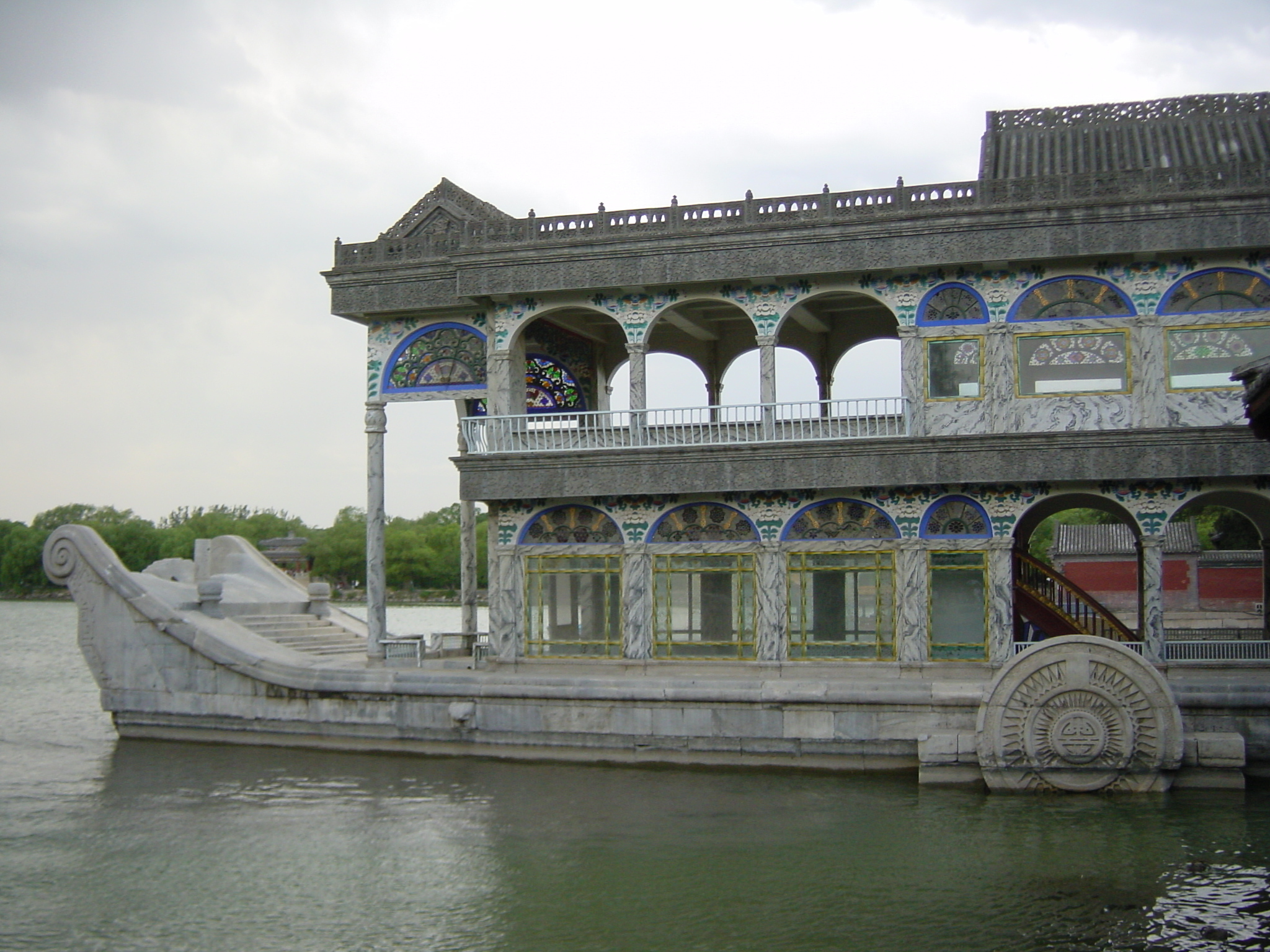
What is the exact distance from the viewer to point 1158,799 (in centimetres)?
1303

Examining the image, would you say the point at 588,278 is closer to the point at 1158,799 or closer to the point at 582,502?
the point at 582,502

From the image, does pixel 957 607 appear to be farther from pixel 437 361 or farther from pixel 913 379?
pixel 437 361

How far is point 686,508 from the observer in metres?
17.5

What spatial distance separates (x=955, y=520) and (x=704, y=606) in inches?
135

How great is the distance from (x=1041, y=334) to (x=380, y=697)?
9519 millimetres

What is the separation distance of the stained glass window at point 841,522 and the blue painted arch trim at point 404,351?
5133 mm

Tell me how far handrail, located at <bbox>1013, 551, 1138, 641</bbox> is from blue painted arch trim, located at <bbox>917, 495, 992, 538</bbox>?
1141mm

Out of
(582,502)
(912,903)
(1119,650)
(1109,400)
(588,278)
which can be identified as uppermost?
(588,278)

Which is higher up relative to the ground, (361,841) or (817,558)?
(817,558)

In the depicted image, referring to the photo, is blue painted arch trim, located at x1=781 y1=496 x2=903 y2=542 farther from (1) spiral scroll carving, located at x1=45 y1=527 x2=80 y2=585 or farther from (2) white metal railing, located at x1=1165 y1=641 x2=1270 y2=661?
(1) spiral scroll carving, located at x1=45 y1=527 x2=80 y2=585

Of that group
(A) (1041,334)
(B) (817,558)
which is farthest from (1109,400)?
(B) (817,558)

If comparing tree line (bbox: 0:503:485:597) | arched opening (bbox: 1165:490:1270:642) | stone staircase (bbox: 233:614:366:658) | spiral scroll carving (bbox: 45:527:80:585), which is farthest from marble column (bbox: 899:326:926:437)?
tree line (bbox: 0:503:485:597)

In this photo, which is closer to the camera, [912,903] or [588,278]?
[912,903]

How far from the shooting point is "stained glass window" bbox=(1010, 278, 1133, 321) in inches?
648
